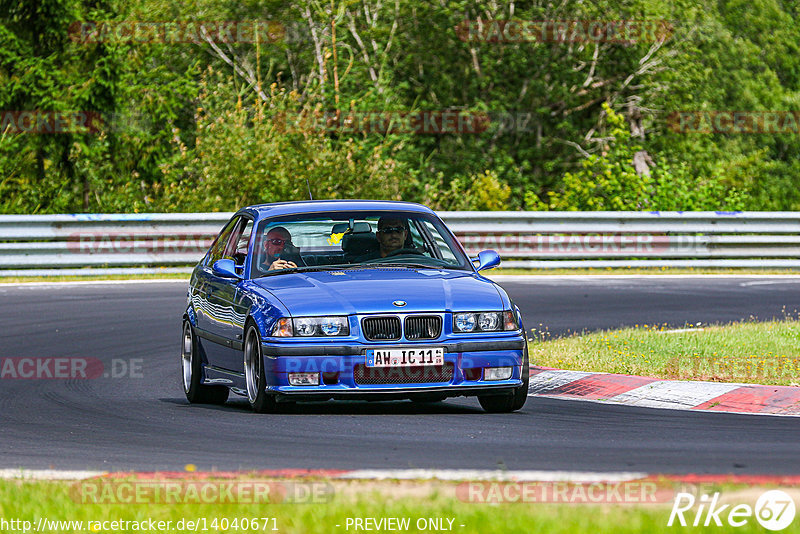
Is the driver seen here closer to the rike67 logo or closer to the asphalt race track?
the asphalt race track

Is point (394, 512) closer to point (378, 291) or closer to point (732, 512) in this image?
point (732, 512)

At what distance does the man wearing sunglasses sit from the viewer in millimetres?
10469

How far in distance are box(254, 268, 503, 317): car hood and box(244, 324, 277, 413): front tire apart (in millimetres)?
339

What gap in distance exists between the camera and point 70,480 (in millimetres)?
6945

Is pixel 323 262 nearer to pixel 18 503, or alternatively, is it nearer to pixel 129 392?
pixel 129 392

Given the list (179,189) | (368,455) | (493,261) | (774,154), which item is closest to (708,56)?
(774,154)

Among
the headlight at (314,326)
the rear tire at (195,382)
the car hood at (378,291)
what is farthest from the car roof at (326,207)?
the headlight at (314,326)

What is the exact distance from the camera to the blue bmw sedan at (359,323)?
922 centimetres

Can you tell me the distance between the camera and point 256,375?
9625 millimetres

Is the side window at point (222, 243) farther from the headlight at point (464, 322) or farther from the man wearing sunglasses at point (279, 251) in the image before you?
the headlight at point (464, 322)

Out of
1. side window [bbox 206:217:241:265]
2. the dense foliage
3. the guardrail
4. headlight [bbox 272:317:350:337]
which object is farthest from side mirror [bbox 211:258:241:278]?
the dense foliage

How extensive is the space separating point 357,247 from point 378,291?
47.5 inches

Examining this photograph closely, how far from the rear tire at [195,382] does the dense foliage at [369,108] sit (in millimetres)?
13434

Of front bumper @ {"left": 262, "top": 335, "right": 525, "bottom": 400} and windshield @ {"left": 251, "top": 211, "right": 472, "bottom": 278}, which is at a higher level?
windshield @ {"left": 251, "top": 211, "right": 472, "bottom": 278}
